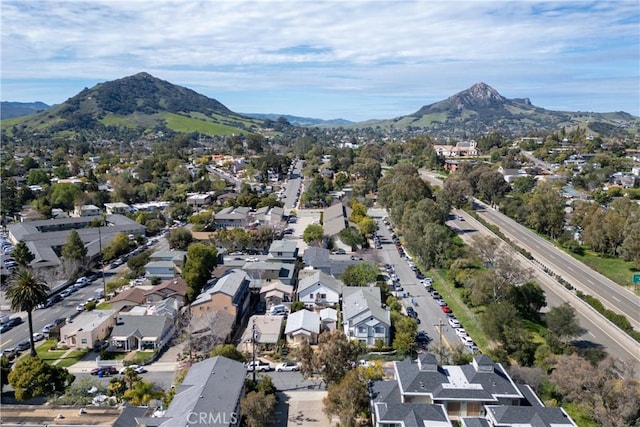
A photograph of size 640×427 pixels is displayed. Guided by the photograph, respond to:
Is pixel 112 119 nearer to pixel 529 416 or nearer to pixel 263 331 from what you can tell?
pixel 263 331

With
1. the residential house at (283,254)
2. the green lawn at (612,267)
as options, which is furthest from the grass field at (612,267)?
the residential house at (283,254)

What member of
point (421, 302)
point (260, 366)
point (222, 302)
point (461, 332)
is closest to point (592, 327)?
point (461, 332)

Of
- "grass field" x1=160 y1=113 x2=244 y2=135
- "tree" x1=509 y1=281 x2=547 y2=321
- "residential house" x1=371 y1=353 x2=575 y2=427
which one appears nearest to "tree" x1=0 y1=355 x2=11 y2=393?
"residential house" x1=371 y1=353 x2=575 y2=427

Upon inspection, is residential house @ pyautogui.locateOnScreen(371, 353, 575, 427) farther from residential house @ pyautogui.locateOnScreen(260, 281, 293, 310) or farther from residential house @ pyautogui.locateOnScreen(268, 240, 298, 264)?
residential house @ pyautogui.locateOnScreen(268, 240, 298, 264)

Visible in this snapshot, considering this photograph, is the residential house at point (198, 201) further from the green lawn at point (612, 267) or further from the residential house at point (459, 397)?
the residential house at point (459, 397)

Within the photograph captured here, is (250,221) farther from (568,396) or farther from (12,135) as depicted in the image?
(12,135)

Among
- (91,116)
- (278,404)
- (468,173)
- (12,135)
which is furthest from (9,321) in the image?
(91,116)

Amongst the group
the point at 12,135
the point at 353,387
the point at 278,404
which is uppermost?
the point at 12,135
